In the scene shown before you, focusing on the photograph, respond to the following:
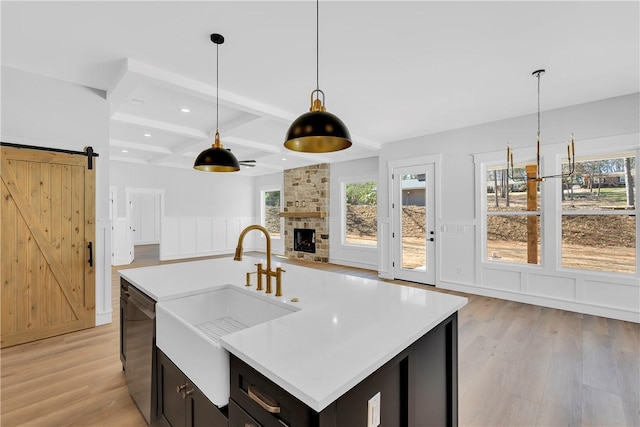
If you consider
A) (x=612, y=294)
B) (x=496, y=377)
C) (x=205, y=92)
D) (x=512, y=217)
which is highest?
(x=205, y=92)

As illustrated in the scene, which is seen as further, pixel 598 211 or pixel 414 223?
pixel 414 223

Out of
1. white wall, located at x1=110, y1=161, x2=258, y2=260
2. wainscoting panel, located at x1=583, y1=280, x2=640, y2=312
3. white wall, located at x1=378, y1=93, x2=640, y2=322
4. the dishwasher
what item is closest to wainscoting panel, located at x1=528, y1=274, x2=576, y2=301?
white wall, located at x1=378, y1=93, x2=640, y2=322

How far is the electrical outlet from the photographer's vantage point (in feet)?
3.18

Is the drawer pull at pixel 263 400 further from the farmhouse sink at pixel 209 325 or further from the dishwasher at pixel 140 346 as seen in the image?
Result: the dishwasher at pixel 140 346

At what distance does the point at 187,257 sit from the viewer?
834 cm

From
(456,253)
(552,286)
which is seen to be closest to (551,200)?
(552,286)

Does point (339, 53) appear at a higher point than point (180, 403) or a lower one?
higher

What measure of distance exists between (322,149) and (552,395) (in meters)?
2.38

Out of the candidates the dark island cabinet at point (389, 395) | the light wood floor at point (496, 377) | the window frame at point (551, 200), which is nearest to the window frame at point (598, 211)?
the window frame at point (551, 200)

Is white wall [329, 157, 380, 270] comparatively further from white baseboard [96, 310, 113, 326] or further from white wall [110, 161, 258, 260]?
white baseboard [96, 310, 113, 326]

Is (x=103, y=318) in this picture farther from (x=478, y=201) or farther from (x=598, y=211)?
(x=598, y=211)

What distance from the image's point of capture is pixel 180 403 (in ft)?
4.61

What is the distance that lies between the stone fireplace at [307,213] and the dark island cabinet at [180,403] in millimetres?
6163

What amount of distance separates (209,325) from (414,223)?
453 centimetres
